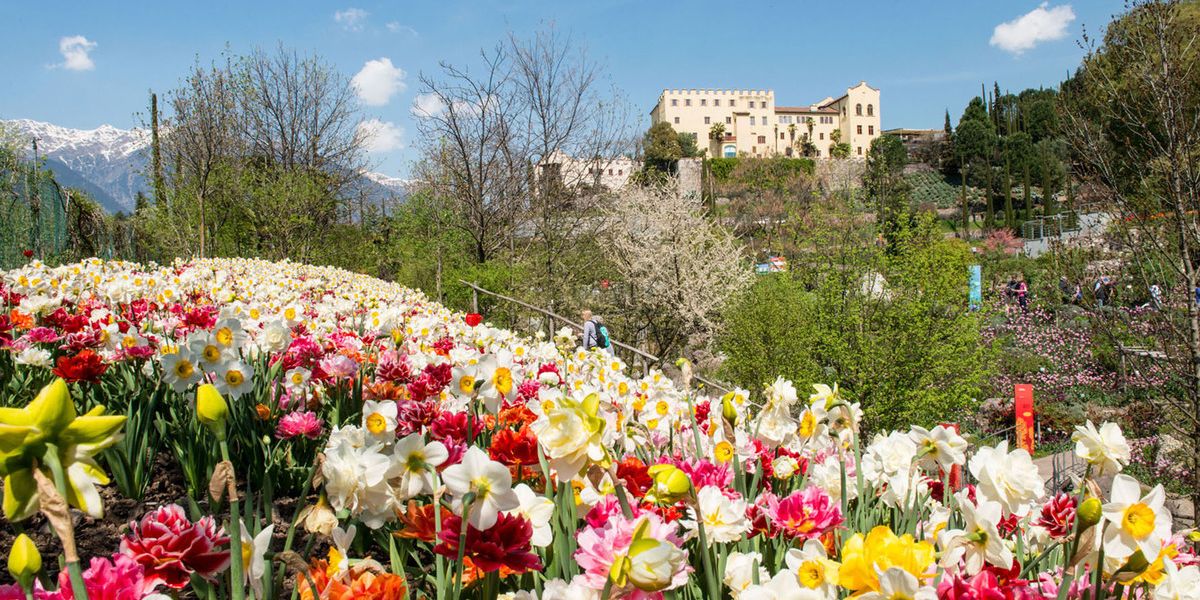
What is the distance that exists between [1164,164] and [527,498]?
26.9ft

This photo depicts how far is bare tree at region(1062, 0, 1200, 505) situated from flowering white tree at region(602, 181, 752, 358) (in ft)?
24.7

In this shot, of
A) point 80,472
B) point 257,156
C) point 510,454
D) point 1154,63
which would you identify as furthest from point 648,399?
point 257,156

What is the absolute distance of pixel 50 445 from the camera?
2.55ft

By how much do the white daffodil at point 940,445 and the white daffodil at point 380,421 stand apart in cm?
107

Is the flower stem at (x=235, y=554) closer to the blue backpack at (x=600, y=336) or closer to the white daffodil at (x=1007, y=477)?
the white daffodil at (x=1007, y=477)

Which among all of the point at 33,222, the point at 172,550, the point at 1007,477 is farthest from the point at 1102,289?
the point at 33,222

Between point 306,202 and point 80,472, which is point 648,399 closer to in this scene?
point 80,472

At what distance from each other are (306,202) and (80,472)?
65.0 ft

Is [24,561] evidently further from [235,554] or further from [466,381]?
[466,381]

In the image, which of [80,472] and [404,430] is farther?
[404,430]

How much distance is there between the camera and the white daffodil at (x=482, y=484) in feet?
3.39

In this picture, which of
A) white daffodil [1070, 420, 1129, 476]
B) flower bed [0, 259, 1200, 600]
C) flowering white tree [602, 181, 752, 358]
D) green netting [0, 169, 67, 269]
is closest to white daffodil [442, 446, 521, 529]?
flower bed [0, 259, 1200, 600]

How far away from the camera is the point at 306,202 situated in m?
19.2

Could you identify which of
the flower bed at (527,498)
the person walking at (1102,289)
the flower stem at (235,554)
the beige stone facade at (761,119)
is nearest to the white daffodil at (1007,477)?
the flower bed at (527,498)
